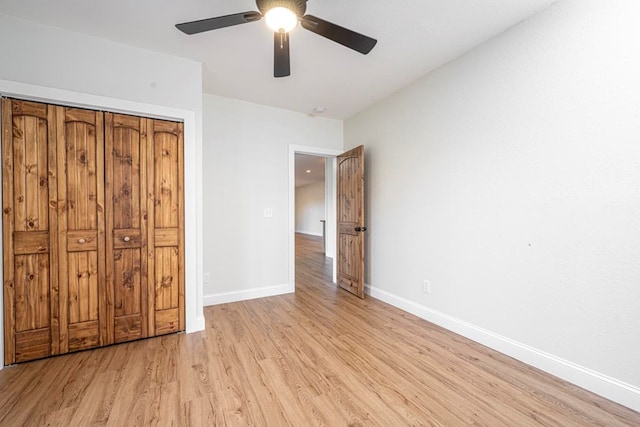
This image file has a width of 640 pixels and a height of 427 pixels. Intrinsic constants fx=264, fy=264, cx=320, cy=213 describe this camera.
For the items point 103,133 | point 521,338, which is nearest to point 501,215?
point 521,338

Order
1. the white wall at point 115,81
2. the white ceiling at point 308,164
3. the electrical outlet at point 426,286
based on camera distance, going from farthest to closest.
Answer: the white ceiling at point 308,164
the electrical outlet at point 426,286
the white wall at point 115,81

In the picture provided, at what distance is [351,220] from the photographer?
148 inches

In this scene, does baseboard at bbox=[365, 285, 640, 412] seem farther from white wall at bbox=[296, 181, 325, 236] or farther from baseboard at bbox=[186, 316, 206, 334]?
white wall at bbox=[296, 181, 325, 236]

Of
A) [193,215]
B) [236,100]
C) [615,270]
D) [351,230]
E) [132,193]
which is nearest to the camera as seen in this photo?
[615,270]

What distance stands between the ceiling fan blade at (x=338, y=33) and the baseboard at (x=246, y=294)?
9.71ft

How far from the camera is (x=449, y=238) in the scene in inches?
102

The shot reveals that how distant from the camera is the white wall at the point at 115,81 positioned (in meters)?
1.98

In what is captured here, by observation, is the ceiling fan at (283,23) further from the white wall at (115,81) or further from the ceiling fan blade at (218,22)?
the white wall at (115,81)

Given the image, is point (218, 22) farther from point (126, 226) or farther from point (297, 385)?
point (297, 385)

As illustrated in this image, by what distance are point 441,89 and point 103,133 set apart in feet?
10.2

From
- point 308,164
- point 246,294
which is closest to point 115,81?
point 246,294

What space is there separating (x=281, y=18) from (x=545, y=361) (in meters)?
2.88

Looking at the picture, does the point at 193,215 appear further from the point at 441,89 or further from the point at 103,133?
the point at 441,89

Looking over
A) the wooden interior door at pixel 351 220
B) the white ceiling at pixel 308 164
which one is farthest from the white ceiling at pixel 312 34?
the white ceiling at pixel 308 164
